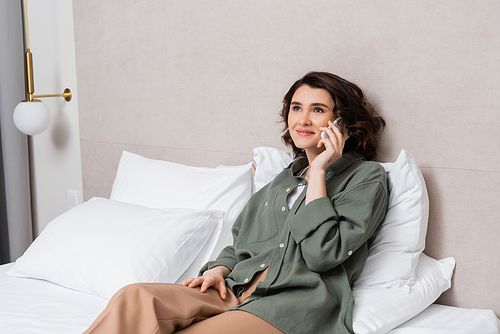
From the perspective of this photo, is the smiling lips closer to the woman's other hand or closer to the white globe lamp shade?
the woman's other hand

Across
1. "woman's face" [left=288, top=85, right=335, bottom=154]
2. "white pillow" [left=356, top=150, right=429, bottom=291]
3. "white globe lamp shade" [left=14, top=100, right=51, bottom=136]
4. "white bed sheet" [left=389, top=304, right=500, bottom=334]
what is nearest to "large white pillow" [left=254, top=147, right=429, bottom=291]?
"white pillow" [left=356, top=150, right=429, bottom=291]

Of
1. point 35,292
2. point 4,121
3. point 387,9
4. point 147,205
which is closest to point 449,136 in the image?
point 387,9

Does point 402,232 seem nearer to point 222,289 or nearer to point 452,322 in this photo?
point 452,322

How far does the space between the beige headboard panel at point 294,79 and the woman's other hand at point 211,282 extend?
2.13 feet

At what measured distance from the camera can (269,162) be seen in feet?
5.35

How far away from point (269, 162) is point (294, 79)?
0.33m

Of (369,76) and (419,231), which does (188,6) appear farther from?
(419,231)

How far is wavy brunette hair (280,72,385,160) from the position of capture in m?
1.39

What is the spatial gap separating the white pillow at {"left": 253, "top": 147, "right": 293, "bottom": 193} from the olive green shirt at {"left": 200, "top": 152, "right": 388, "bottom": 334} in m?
0.23

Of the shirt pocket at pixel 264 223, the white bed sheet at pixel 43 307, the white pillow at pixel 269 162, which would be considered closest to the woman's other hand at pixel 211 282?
the shirt pocket at pixel 264 223

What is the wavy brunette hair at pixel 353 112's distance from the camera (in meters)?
1.39

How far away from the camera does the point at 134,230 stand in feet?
5.04

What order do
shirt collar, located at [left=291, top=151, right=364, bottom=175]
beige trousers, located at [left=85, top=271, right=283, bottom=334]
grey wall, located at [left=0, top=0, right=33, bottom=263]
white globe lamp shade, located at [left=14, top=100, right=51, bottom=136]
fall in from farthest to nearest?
grey wall, located at [left=0, top=0, right=33, bottom=263], white globe lamp shade, located at [left=14, top=100, right=51, bottom=136], shirt collar, located at [left=291, top=151, right=364, bottom=175], beige trousers, located at [left=85, top=271, right=283, bottom=334]

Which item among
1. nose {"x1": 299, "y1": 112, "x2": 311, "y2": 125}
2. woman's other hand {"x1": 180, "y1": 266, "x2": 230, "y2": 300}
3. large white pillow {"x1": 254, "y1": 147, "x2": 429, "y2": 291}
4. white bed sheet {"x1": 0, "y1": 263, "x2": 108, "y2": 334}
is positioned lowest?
white bed sheet {"x1": 0, "y1": 263, "x2": 108, "y2": 334}
